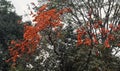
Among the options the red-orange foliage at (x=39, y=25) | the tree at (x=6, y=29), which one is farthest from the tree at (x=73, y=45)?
the tree at (x=6, y=29)

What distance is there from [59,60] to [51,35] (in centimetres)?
153

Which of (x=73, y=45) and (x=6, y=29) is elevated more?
(x=6, y=29)

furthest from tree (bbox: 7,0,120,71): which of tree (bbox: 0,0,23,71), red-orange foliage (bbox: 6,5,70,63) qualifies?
tree (bbox: 0,0,23,71)

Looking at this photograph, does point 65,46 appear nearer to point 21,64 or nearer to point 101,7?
point 21,64

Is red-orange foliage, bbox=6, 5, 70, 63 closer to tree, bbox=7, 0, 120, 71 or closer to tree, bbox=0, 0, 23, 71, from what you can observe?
tree, bbox=7, 0, 120, 71

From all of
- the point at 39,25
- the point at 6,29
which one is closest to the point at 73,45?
the point at 39,25

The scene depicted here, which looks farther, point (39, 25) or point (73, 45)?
point (73, 45)

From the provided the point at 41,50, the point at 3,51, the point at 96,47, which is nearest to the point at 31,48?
the point at 41,50

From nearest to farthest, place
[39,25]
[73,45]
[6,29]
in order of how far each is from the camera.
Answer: [39,25] < [73,45] < [6,29]

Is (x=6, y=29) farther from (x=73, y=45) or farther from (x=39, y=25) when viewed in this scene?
(x=39, y=25)

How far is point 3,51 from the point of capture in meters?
33.7

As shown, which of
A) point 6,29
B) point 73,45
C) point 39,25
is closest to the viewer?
point 39,25

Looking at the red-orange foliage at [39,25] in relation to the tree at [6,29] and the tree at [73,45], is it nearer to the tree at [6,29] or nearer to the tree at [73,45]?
the tree at [73,45]

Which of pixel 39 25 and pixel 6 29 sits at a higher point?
pixel 6 29
